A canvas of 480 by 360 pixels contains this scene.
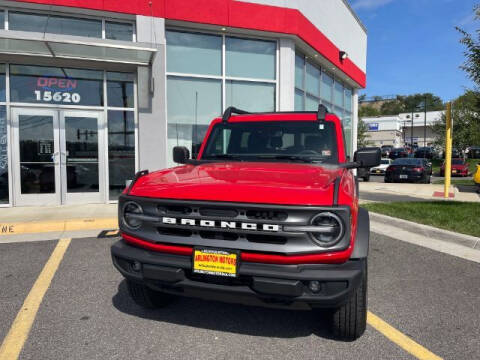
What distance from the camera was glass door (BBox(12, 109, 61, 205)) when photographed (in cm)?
882

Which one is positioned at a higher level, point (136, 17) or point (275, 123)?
point (136, 17)

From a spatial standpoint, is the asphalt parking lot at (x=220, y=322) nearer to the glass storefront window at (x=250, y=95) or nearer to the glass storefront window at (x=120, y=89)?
the glass storefront window at (x=120, y=89)

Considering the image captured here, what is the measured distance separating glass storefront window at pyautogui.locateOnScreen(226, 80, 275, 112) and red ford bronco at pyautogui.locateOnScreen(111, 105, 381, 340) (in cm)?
815

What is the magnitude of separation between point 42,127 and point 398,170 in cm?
Answer: 1557

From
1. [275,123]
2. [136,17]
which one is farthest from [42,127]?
[275,123]

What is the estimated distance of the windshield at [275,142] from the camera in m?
3.65

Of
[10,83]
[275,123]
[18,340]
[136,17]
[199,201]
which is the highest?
[136,17]

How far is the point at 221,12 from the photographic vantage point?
9.86 metres

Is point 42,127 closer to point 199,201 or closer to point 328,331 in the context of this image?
point 199,201

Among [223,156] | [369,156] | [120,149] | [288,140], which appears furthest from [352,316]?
[120,149]

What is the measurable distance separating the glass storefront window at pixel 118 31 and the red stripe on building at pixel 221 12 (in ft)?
1.52

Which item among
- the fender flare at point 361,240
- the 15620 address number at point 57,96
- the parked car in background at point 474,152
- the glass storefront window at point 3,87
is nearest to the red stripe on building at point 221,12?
the glass storefront window at point 3,87

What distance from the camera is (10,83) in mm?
8742

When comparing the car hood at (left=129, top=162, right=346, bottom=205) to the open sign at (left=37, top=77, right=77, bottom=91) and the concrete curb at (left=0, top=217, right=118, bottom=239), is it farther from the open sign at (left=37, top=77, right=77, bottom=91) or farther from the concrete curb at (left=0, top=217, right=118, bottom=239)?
the open sign at (left=37, top=77, right=77, bottom=91)
